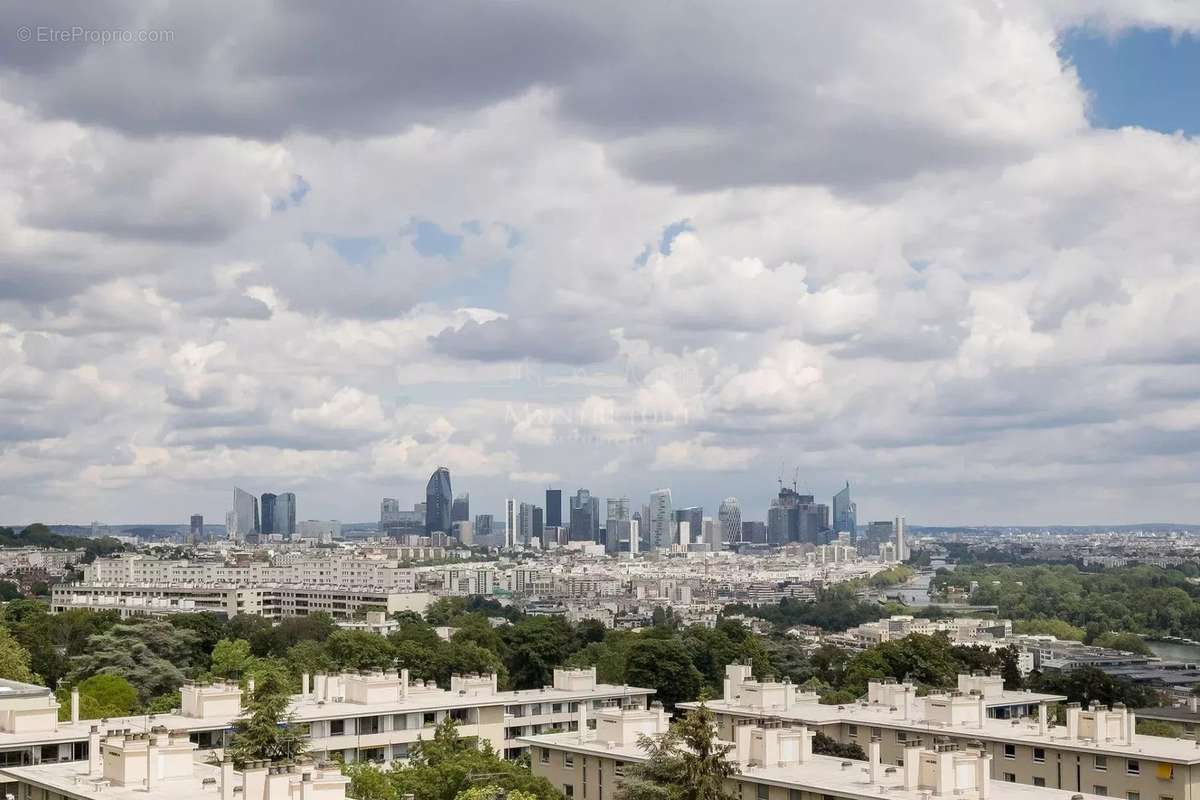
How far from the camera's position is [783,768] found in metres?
34.6

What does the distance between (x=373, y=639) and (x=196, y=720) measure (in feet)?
123

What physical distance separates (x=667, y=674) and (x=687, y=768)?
42.6 meters

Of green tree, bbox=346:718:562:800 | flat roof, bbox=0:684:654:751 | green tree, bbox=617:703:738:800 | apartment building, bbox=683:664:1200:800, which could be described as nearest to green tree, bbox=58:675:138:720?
flat roof, bbox=0:684:654:751

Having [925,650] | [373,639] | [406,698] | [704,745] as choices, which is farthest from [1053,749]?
[373,639]

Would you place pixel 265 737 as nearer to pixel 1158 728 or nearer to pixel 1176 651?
pixel 1158 728

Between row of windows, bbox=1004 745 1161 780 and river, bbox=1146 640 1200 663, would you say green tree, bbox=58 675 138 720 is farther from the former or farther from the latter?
river, bbox=1146 640 1200 663

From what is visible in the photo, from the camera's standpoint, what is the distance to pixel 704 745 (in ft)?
93.6

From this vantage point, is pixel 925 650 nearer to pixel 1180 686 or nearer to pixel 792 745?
pixel 792 745

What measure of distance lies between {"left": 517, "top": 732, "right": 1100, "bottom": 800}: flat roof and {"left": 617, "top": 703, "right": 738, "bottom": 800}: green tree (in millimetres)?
3175

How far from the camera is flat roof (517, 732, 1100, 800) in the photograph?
3062 cm

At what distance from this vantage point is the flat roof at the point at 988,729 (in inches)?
1498


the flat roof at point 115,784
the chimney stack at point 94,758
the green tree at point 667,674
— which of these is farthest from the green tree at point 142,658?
the chimney stack at point 94,758

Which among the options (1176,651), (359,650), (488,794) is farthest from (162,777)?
(1176,651)

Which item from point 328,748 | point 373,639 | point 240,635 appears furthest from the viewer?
point 240,635
